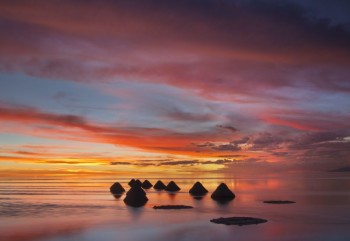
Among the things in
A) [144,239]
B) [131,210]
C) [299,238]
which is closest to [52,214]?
[131,210]

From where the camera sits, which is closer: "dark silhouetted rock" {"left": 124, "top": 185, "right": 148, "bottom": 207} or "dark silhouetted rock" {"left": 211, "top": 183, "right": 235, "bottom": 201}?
"dark silhouetted rock" {"left": 124, "top": 185, "right": 148, "bottom": 207}

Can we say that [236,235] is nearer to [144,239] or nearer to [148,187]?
[144,239]

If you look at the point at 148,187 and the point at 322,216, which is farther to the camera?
the point at 148,187

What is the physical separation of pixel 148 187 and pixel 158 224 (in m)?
99.4

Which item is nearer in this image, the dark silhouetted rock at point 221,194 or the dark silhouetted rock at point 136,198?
the dark silhouetted rock at point 136,198

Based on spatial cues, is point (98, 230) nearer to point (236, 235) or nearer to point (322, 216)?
point (236, 235)

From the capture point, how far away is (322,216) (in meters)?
59.3

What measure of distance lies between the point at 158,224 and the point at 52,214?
2083cm

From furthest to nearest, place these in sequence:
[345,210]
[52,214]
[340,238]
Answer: [345,210] < [52,214] < [340,238]

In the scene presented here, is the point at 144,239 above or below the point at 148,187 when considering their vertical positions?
below

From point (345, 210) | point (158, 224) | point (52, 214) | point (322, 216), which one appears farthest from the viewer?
point (345, 210)

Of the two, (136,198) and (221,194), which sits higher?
(221,194)

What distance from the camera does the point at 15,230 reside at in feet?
153

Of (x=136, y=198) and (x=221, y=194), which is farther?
(x=221, y=194)
